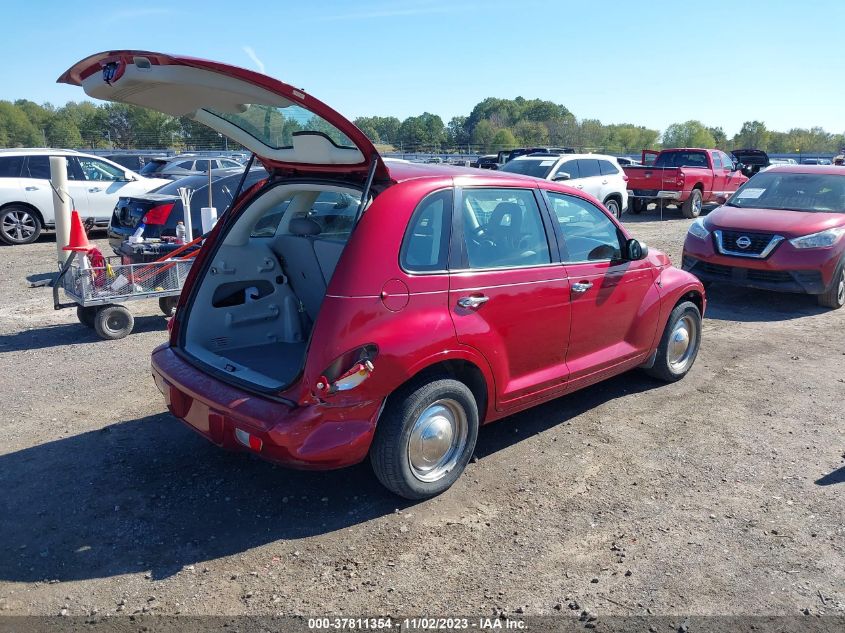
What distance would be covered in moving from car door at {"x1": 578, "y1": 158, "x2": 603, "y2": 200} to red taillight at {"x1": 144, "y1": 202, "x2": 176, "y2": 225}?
923cm

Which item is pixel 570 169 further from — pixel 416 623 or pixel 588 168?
pixel 416 623

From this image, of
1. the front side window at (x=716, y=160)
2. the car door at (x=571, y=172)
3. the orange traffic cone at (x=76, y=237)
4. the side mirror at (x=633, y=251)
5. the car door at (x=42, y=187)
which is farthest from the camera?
the front side window at (x=716, y=160)

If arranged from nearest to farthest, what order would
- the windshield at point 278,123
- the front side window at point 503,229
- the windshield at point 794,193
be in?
the windshield at point 278,123
the front side window at point 503,229
the windshield at point 794,193

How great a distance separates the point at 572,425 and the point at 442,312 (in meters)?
1.86

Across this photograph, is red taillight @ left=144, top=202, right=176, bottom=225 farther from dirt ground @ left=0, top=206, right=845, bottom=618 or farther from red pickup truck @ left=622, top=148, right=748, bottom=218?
red pickup truck @ left=622, top=148, right=748, bottom=218

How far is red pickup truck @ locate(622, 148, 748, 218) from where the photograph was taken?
18031 millimetres

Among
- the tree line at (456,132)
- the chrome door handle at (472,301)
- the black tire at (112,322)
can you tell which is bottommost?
the black tire at (112,322)

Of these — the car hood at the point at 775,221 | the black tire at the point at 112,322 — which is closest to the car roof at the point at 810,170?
the car hood at the point at 775,221

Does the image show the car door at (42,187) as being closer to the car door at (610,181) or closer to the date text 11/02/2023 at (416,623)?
the car door at (610,181)

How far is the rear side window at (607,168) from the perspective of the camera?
1591 cm

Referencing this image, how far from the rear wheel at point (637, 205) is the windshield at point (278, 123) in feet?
53.4

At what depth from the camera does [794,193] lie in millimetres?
9594

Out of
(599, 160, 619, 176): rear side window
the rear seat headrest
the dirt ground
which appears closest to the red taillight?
the dirt ground

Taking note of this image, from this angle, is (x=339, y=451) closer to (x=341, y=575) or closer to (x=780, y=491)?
(x=341, y=575)
